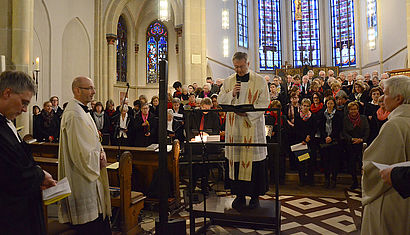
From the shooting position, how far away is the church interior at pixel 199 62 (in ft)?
15.1

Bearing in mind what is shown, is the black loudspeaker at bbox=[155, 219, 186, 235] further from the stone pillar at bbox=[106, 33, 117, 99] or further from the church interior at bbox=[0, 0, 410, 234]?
the stone pillar at bbox=[106, 33, 117, 99]

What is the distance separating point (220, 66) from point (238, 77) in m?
12.0

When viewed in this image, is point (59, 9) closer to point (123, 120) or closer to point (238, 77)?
point (123, 120)

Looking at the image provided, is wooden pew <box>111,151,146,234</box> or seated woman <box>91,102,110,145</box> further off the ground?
seated woman <box>91,102,110,145</box>

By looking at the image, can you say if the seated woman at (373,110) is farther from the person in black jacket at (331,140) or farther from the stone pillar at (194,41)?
the stone pillar at (194,41)

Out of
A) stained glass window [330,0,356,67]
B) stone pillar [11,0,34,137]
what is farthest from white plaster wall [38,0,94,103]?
stained glass window [330,0,356,67]

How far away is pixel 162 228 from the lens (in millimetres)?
2533

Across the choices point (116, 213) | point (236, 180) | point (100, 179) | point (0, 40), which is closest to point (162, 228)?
point (100, 179)

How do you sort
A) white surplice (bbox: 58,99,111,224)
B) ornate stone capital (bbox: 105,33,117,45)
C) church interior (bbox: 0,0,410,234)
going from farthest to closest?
ornate stone capital (bbox: 105,33,117,45), church interior (bbox: 0,0,410,234), white surplice (bbox: 58,99,111,224)

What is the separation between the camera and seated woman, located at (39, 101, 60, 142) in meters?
7.23

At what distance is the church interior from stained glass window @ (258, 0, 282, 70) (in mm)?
76

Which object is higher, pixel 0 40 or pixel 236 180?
pixel 0 40

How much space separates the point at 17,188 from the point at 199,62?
33.2 ft

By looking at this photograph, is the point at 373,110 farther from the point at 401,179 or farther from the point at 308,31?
the point at 308,31
